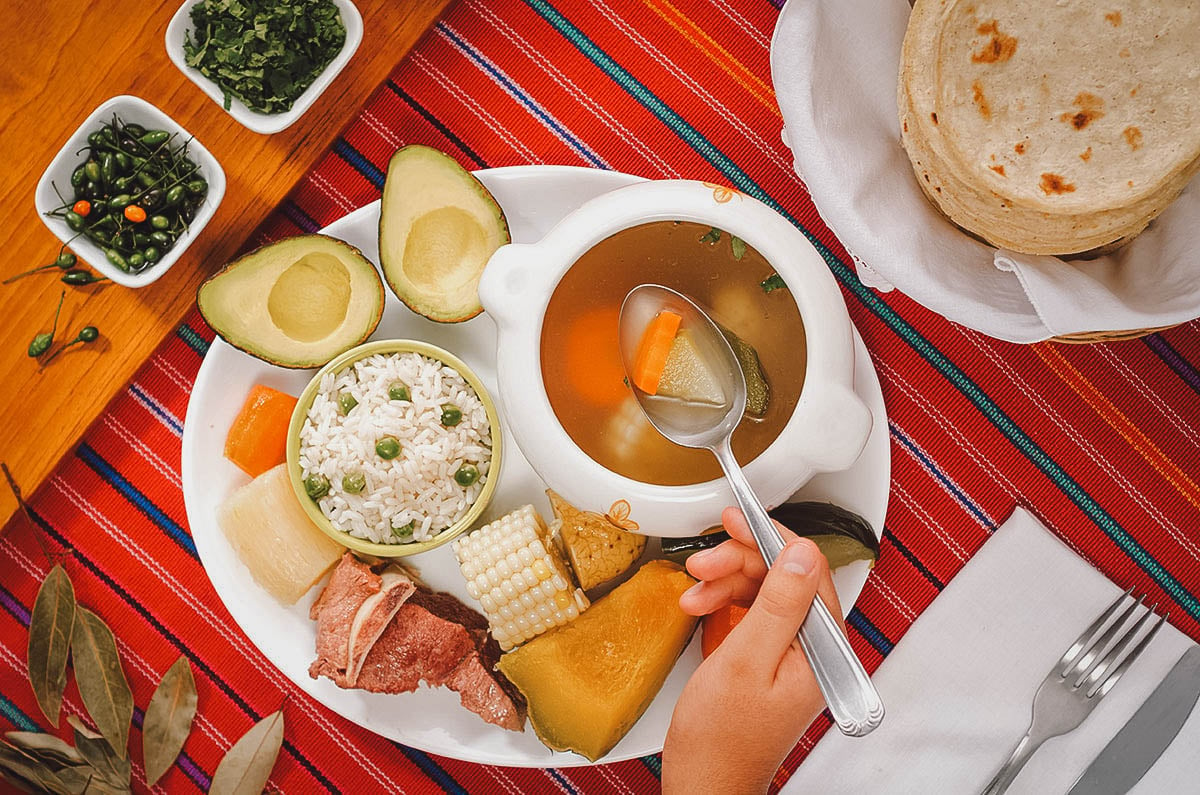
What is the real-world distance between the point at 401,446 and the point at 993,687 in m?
0.97

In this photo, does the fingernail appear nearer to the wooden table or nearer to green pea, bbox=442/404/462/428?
green pea, bbox=442/404/462/428

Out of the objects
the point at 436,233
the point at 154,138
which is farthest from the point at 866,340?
the point at 154,138

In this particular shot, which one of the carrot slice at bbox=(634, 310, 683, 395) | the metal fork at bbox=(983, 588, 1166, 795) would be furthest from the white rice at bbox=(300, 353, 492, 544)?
the metal fork at bbox=(983, 588, 1166, 795)

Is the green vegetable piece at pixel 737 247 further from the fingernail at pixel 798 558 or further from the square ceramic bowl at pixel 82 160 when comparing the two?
the square ceramic bowl at pixel 82 160

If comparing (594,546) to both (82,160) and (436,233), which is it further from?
(82,160)

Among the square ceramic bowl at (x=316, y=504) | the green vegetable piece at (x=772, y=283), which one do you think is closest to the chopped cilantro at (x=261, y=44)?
the square ceramic bowl at (x=316, y=504)

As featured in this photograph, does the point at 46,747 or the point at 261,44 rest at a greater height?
the point at 261,44

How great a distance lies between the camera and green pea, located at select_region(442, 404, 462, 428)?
4.22 feet

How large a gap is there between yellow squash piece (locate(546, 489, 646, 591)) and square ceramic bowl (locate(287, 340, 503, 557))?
0.40 feet

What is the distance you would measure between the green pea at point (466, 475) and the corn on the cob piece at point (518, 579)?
7 cm

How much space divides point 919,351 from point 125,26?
130cm

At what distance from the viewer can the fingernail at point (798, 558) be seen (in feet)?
3.13

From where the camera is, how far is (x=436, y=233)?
1.29 m

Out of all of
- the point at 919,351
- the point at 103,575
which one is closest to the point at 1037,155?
the point at 919,351
